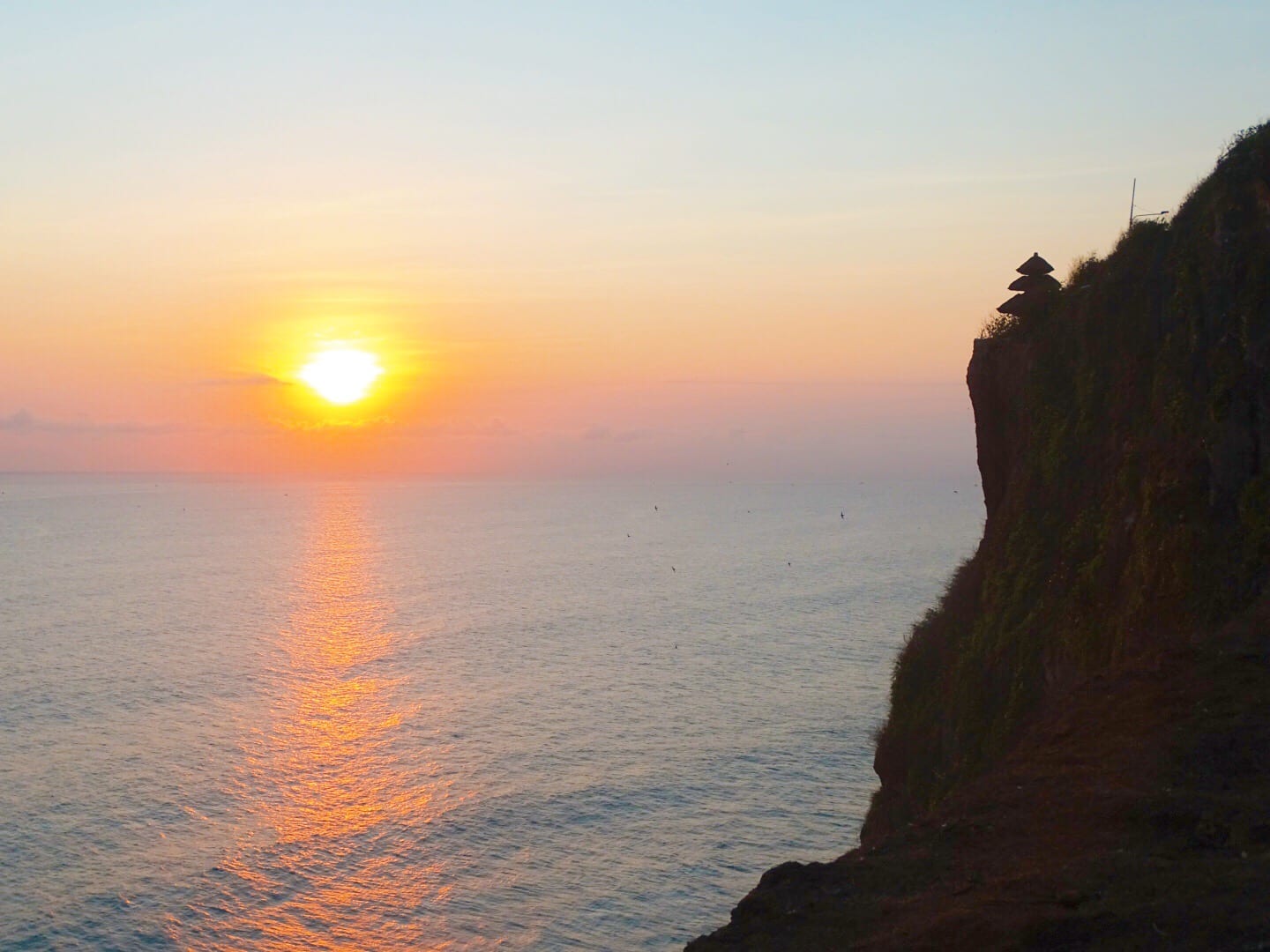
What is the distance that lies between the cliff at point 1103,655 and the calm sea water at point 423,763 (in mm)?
18301

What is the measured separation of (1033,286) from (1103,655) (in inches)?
653

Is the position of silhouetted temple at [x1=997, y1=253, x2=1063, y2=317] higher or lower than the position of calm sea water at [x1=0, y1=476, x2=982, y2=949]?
higher

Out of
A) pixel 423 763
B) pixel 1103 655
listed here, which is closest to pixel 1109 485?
pixel 1103 655

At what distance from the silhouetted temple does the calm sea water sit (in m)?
27.7

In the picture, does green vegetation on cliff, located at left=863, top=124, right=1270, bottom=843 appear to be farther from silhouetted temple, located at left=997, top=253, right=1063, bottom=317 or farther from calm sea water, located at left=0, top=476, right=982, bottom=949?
calm sea water, located at left=0, top=476, right=982, bottom=949

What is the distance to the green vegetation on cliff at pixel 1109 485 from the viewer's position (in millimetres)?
24594

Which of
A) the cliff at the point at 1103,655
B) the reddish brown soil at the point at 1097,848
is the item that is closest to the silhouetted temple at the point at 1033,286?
the cliff at the point at 1103,655

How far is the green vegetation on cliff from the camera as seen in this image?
24.6 m

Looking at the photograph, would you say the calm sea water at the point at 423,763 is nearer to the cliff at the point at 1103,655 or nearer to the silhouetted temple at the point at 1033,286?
the cliff at the point at 1103,655

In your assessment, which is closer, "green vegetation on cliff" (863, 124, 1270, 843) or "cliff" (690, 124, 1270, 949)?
"cliff" (690, 124, 1270, 949)

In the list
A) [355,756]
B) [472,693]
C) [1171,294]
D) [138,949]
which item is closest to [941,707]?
[1171,294]

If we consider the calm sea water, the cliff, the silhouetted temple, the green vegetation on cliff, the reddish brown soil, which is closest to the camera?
the reddish brown soil

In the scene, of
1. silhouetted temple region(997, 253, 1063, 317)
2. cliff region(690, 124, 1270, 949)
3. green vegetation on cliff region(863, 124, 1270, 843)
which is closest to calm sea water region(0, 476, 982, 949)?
cliff region(690, 124, 1270, 949)

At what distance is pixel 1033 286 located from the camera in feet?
127
